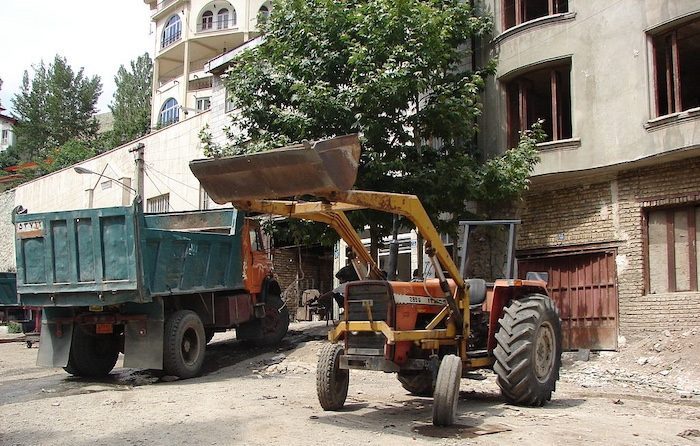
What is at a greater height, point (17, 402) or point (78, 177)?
point (78, 177)

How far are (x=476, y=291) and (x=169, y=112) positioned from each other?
48494 mm

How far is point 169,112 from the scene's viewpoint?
53.8 metres

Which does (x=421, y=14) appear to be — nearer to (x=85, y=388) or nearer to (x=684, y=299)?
(x=684, y=299)

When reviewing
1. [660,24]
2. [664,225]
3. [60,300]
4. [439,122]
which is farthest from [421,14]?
[60,300]

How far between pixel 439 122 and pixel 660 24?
461cm

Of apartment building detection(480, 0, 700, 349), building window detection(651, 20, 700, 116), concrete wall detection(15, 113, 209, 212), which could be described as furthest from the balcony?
building window detection(651, 20, 700, 116)

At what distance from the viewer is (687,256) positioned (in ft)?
43.6

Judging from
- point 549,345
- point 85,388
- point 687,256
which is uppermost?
point 687,256

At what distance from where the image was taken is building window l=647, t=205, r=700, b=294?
43.3 ft

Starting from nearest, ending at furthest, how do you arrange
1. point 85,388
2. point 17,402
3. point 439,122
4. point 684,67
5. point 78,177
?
1. point 17,402
2. point 85,388
3. point 439,122
4. point 684,67
5. point 78,177

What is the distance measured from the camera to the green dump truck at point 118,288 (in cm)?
1106

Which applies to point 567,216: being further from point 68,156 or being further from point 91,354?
point 68,156

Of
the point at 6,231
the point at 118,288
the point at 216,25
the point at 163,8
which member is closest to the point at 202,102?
the point at 216,25

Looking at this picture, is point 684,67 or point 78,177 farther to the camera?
point 78,177
